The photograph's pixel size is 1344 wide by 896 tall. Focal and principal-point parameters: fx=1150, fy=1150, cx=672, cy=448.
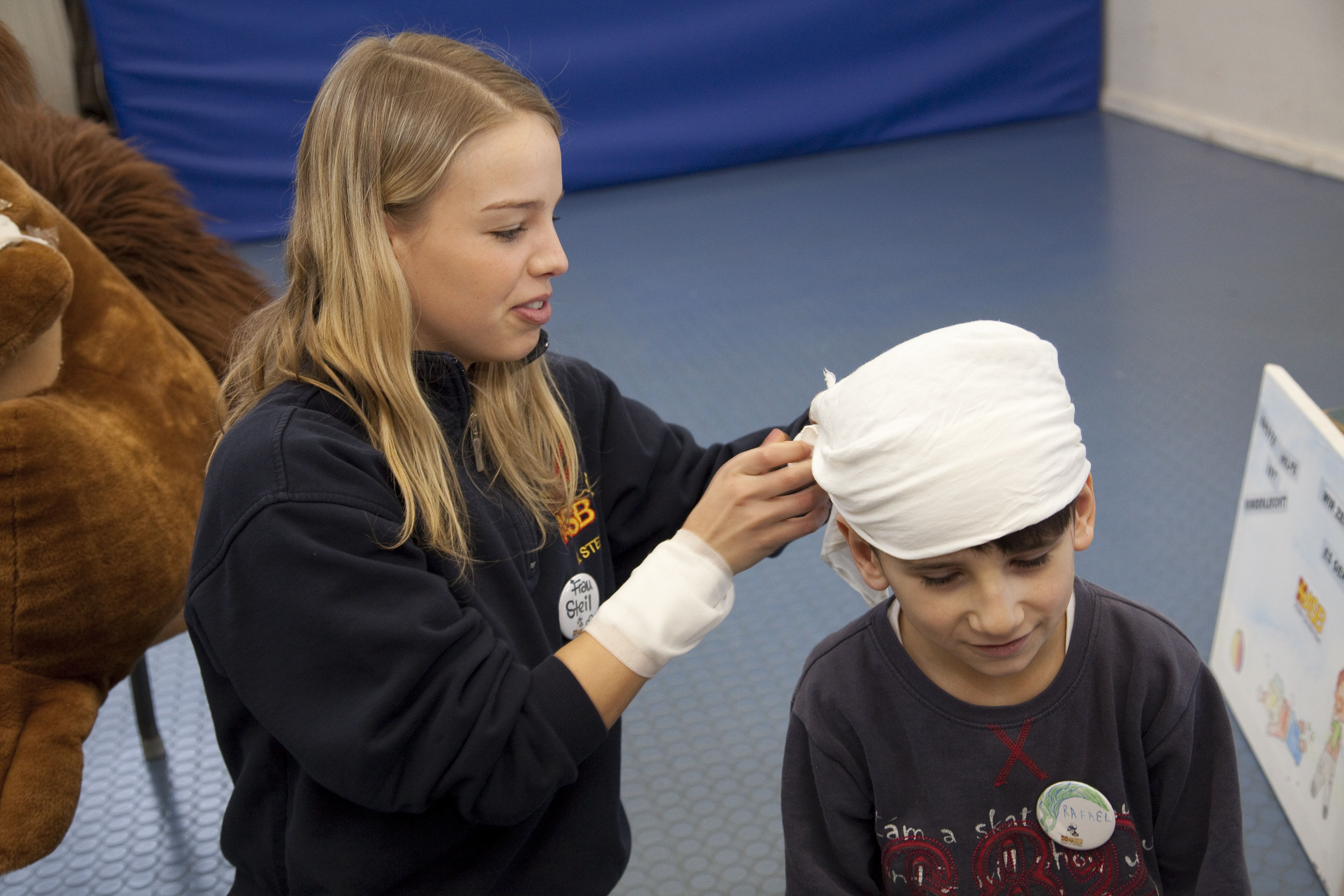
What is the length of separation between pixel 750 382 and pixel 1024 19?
2.47 meters

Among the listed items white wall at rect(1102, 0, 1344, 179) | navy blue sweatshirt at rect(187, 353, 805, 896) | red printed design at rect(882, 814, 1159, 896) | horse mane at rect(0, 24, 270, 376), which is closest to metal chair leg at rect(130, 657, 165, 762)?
horse mane at rect(0, 24, 270, 376)

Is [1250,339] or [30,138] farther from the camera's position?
[1250,339]

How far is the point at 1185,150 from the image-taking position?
3.58 meters

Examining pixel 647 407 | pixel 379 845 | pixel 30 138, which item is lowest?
pixel 379 845

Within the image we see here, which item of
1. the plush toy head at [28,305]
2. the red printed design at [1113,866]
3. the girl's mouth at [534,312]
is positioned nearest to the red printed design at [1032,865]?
the red printed design at [1113,866]

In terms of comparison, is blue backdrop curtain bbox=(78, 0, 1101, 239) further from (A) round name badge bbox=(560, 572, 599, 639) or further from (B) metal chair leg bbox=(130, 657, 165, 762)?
(A) round name badge bbox=(560, 572, 599, 639)

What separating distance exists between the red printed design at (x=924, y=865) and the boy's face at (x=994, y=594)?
0.44 feet

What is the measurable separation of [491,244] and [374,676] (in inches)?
12.8

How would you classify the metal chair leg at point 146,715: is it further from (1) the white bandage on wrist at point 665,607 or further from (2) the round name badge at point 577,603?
(1) the white bandage on wrist at point 665,607

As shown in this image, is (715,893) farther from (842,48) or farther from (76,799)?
(842,48)

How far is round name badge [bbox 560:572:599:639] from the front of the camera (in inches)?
38.3

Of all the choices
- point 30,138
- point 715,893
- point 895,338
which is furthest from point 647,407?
point 895,338

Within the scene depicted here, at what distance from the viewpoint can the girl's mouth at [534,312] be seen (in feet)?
2.92

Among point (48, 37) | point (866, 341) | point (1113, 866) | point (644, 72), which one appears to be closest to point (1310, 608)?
point (1113, 866)
